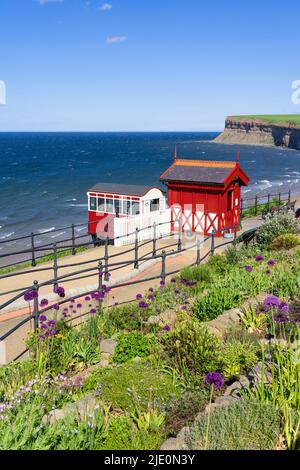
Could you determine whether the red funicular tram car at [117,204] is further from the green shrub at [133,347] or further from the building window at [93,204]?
the green shrub at [133,347]

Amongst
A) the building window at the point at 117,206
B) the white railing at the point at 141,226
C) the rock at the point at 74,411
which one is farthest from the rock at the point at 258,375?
the building window at the point at 117,206

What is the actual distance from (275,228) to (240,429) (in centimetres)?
1207

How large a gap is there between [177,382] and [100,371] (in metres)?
1.05

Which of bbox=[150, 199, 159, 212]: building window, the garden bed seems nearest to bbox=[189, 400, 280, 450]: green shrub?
the garden bed

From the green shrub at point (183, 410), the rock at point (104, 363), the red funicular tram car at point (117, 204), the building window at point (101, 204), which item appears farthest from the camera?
the building window at point (101, 204)

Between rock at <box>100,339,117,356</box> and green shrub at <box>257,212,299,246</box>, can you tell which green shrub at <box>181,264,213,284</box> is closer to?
green shrub at <box>257,212,299,246</box>

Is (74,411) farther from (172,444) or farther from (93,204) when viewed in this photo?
(93,204)

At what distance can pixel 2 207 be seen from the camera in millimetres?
50594

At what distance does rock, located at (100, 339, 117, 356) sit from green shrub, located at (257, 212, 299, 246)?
8.81 meters

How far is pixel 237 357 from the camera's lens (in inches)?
259

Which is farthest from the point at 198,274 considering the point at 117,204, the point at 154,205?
the point at 117,204

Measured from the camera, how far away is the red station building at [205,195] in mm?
20844

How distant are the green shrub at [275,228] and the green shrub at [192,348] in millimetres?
9148
